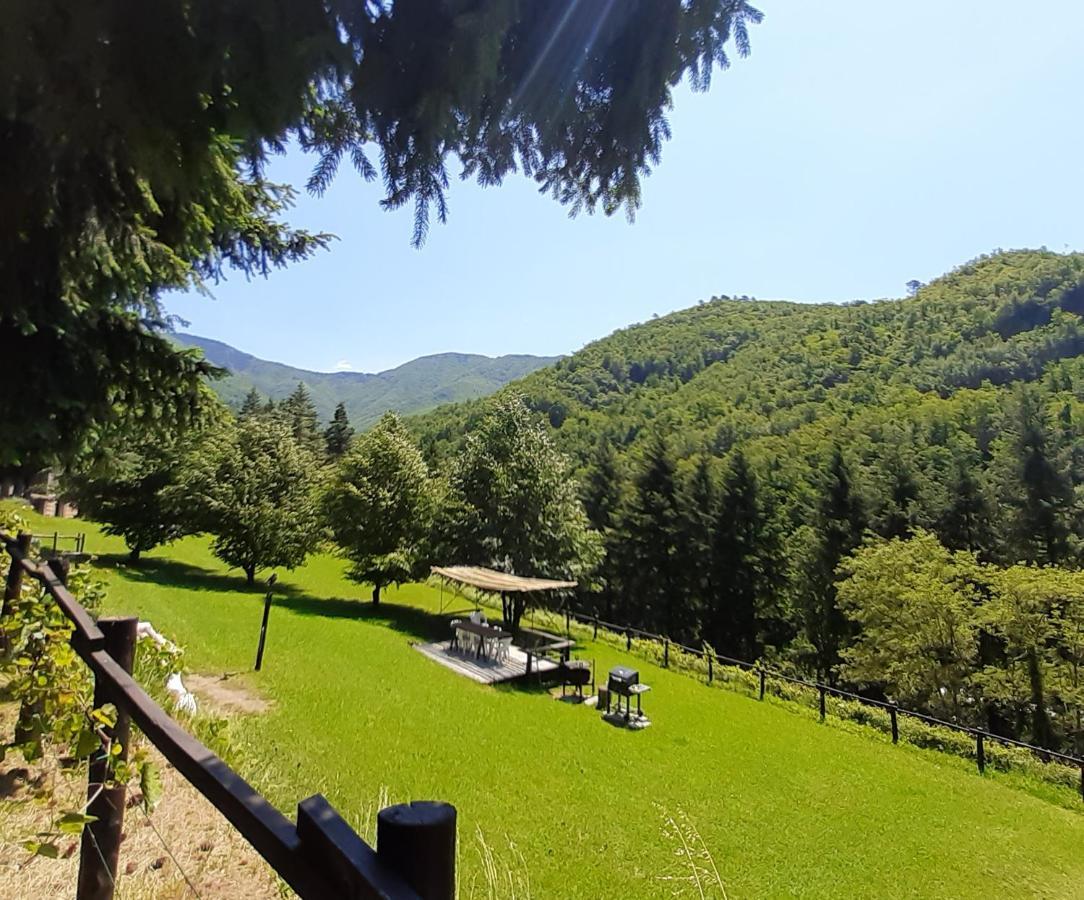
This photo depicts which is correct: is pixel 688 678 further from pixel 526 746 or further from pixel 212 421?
pixel 212 421

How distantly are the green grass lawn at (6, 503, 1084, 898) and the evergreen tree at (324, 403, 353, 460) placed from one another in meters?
41.8

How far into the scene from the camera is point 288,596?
20359 millimetres

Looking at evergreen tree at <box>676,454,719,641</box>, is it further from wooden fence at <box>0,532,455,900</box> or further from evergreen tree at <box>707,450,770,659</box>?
wooden fence at <box>0,532,455,900</box>

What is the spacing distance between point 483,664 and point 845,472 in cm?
2099

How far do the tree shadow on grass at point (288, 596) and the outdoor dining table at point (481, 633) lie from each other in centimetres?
228

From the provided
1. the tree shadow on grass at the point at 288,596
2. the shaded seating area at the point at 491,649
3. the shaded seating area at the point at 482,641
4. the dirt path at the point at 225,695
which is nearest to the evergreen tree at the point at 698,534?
the tree shadow on grass at the point at 288,596

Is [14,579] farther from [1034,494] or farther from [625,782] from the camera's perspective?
[1034,494]

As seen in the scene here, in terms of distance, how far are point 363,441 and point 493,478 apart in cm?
528

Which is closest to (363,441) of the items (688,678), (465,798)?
(688,678)

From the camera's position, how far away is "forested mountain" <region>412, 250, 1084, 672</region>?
2556cm

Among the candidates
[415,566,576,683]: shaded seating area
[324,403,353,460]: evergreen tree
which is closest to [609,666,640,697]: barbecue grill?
[415,566,576,683]: shaded seating area

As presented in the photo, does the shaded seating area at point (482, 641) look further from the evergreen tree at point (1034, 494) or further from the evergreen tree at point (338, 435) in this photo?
the evergreen tree at point (338, 435)

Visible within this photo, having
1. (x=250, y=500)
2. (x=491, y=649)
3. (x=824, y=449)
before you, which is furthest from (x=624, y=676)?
(x=824, y=449)

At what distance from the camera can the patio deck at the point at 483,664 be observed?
1312cm
